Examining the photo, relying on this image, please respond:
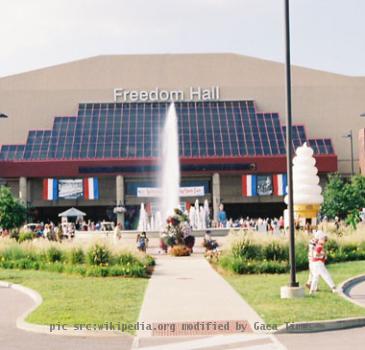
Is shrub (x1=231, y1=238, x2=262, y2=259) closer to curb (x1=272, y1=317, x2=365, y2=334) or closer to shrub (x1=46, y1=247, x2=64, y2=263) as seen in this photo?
shrub (x1=46, y1=247, x2=64, y2=263)

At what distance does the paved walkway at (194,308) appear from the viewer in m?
11.5

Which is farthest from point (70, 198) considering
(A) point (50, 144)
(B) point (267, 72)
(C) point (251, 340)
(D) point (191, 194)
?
(C) point (251, 340)

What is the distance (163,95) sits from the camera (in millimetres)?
80625

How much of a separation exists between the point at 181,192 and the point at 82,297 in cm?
5547

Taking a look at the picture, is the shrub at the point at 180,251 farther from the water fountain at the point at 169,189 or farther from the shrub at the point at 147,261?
the shrub at the point at 147,261

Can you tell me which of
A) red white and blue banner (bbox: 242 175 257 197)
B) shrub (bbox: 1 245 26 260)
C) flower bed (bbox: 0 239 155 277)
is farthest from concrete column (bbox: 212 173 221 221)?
shrub (bbox: 1 245 26 260)

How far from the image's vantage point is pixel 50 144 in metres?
74.4

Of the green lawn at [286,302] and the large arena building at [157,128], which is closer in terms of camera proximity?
the green lawn at [286,302]

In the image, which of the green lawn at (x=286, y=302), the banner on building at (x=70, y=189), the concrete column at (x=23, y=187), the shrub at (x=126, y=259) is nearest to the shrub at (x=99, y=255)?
the shrub at (x=126, y=259)

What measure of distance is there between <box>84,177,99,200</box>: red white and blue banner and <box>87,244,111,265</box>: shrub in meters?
48.9

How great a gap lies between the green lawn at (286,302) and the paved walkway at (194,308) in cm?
31

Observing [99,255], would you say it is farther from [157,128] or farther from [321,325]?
[157,128]

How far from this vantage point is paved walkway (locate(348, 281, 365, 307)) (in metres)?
16.6

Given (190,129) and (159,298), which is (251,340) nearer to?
(159,298)
